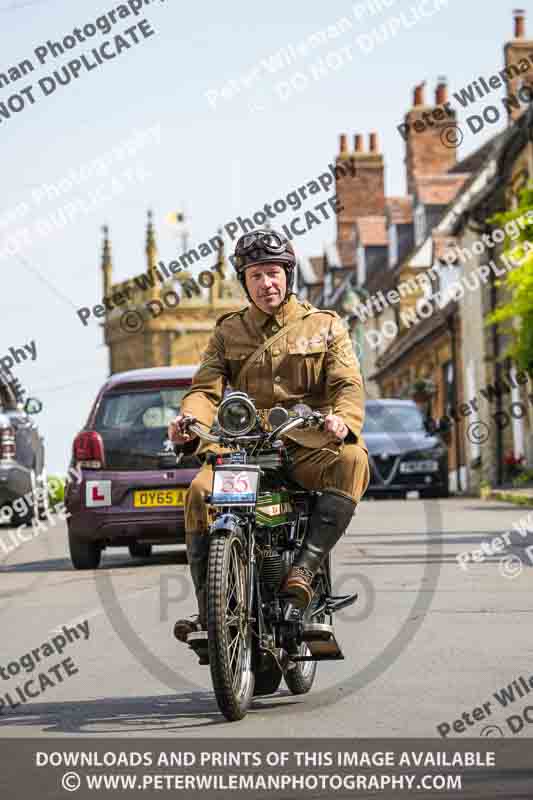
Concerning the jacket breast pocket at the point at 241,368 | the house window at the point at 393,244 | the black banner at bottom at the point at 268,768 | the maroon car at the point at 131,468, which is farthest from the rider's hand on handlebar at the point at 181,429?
the house window at the point at 393,244

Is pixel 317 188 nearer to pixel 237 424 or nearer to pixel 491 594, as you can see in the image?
pixel 491 594

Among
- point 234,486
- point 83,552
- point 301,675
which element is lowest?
point 83,552

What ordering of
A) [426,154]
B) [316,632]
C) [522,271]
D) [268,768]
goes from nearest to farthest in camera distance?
[268,768] < [316,632] < [522,271] < [426,154]

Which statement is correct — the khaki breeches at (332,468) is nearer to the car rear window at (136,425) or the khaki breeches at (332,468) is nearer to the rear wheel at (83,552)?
the car rear window at (136,425)

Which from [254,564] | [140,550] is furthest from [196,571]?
[140,550]

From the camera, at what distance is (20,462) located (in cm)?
2336

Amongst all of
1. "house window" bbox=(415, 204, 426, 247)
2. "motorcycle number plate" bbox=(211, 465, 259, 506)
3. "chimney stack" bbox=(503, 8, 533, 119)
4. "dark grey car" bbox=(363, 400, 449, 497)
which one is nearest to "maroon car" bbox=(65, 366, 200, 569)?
"motorcycle number plate" bbox=(211, 465, 259, 506)

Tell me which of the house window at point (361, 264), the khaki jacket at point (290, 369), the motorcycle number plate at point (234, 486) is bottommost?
the motorcycle number plate at point (234, 486)

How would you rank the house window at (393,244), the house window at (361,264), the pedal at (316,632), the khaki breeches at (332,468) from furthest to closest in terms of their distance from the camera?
the house window at (361,264) → the house window at (393,244) → the khaki breeches at (332,468) → the pedal at (316,632)

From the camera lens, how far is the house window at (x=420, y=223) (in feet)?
179

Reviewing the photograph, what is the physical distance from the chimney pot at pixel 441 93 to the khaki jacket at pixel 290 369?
5028 cm

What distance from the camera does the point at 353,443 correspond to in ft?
22.4

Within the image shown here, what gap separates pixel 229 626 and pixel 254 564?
30 cm

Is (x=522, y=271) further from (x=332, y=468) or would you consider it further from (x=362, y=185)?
(x=362, y=185)
